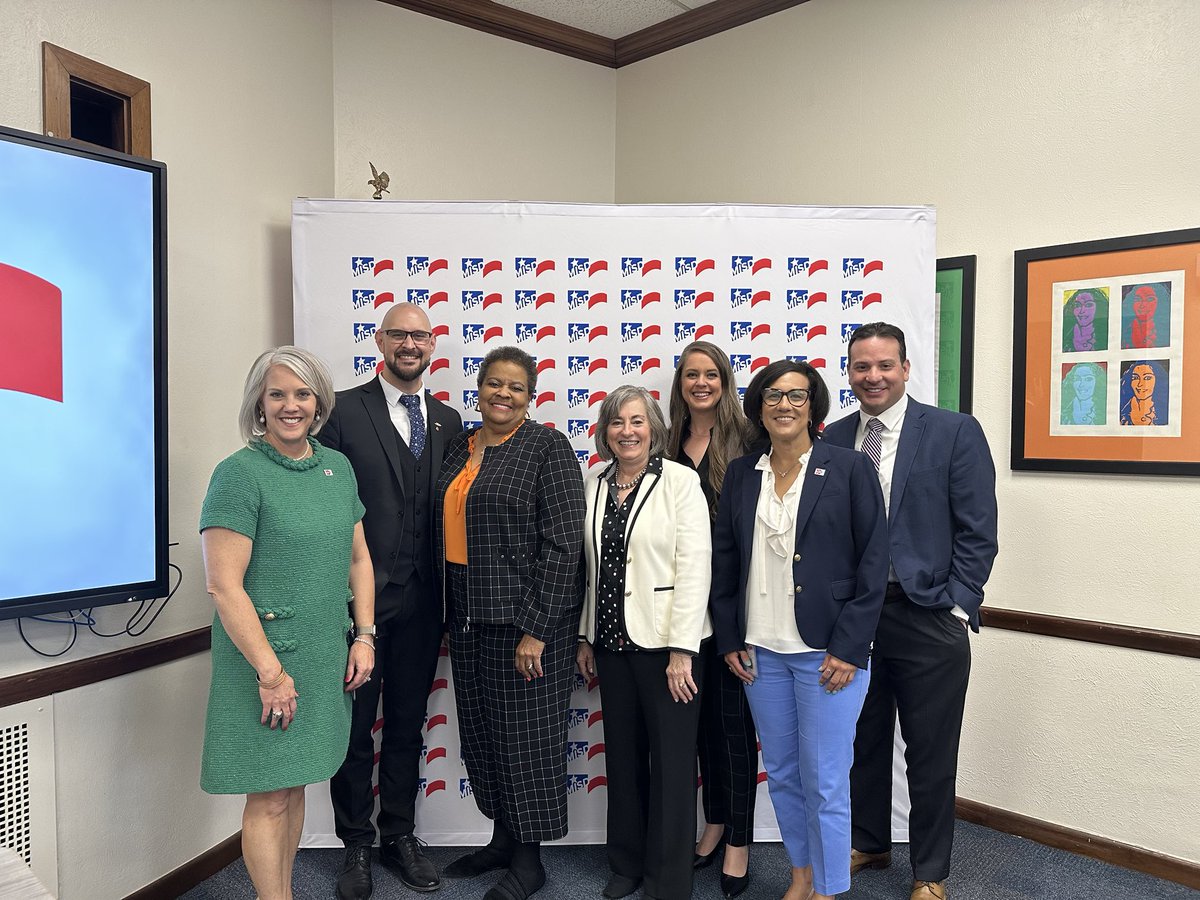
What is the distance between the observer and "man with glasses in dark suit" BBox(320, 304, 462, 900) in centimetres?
262

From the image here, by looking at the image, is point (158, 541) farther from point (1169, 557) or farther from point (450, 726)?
point (1169, 557)

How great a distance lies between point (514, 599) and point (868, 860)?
60.5 inches

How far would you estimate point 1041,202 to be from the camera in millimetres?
3031

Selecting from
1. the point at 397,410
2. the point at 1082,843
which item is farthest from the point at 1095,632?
Result: the point at 397,410

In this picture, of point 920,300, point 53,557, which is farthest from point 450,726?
point 920,300

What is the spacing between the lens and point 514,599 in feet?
8.37

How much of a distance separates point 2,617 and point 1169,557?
3.45 meters

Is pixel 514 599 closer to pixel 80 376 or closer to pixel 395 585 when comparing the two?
pixel 395 585

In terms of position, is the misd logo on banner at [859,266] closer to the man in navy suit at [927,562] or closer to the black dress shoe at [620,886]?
the man in navy suit at [927,562]

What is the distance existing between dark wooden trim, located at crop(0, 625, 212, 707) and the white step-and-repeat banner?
0.85m

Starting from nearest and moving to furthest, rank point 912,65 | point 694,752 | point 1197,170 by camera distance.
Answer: point 694,752 → point 1197,170 → point 912,65

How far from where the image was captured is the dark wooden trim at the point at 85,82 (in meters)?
2.24

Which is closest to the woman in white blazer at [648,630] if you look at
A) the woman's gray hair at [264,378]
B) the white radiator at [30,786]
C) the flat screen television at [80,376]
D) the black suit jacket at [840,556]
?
the black suit jacket at [840,556]

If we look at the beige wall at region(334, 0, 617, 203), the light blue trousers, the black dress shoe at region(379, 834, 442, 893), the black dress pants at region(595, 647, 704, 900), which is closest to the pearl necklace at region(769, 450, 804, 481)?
the light blue trousers
